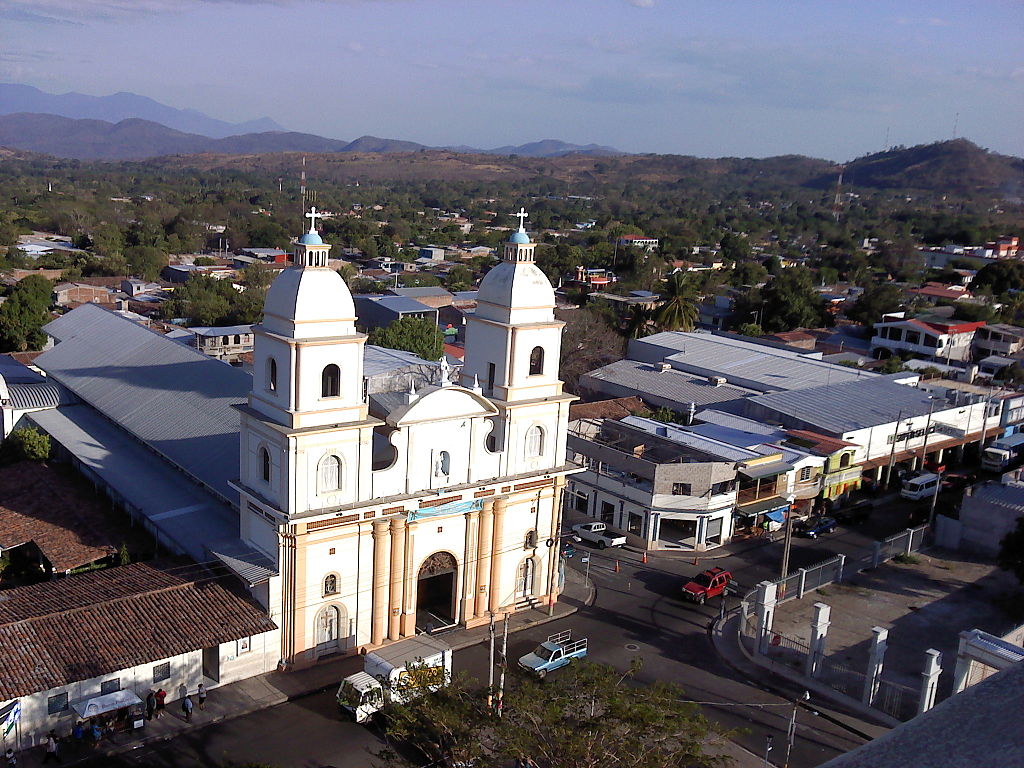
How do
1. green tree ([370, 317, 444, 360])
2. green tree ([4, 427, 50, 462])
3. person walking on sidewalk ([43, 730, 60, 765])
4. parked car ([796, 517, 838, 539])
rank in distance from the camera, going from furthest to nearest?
green tree ([370, 317, 444, 360])
parked car ([796, 517, 838, 539])
green tree ([4, 427, 50, 462])
person walking on sidewalk ([43, 730, 60, 765])

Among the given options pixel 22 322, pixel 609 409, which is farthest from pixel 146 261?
pixel 609 409

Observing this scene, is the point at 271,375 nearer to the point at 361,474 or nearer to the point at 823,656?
the point at 361,474

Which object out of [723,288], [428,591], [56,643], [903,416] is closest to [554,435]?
[428,591]

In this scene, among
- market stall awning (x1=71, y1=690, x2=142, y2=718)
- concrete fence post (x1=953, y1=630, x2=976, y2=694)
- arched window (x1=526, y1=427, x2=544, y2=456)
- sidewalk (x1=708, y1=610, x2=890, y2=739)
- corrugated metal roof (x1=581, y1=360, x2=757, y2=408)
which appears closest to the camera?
market stall awning (x1=71, y1=690, x2=142, y2=718)

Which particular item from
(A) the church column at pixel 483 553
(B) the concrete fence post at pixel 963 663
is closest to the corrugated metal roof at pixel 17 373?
(A) the church column at pixel 483 553

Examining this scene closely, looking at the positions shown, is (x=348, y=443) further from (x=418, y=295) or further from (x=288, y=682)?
(x=418, y=295)

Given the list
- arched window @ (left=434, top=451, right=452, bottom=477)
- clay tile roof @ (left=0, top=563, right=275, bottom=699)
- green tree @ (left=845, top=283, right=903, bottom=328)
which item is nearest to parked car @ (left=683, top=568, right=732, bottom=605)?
arched window @ (left=434, top=451, right=452, bottom=477)

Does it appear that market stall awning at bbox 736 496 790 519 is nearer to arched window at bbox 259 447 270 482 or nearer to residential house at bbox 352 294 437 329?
arched window at bbox 259 447 270 482
